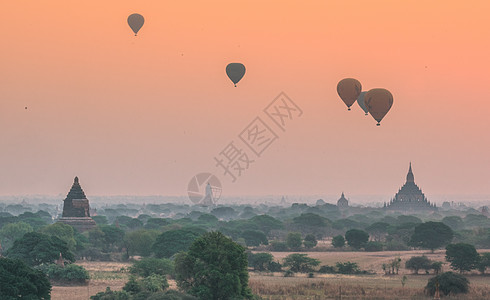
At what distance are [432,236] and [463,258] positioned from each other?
114ft

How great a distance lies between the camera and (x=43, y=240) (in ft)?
267

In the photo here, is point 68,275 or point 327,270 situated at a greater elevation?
point 68,275

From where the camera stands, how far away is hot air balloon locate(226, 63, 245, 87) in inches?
4055

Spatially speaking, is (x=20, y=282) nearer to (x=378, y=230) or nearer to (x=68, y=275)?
(x=68, y=275)

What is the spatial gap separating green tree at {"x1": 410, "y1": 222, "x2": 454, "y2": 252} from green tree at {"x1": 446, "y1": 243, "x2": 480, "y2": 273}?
105ft

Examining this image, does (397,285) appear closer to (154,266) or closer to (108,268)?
(154,266)

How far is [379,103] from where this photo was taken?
284 feet

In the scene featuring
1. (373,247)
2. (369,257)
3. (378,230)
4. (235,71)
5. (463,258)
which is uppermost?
(235,71)

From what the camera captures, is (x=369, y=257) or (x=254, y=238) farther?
(x=254, y=238)

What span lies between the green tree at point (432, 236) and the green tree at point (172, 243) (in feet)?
131

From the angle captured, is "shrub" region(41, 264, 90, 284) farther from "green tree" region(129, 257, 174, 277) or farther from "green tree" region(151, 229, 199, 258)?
"green tree" region(151, 229, 199, 258)

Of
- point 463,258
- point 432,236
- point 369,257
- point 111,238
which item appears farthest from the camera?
point 111,238

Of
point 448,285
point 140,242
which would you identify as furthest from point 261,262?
point 448,285

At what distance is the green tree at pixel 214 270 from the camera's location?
5278 centimetres
